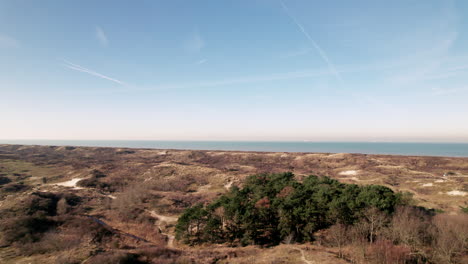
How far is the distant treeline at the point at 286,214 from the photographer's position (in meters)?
26.1

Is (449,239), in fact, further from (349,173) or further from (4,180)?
(4,180)

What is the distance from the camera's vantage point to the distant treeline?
26.1 metres

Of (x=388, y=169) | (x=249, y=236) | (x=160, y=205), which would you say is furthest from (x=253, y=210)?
(x=388, y=169)

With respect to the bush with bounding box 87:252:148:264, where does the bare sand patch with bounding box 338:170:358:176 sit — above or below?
below

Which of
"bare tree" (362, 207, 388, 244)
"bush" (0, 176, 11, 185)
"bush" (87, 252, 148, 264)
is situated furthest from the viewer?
"bush" (0, 176, 11, 185)

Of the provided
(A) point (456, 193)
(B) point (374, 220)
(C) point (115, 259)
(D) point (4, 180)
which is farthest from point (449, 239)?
(D) point (4, 180)

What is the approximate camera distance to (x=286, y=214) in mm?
26797

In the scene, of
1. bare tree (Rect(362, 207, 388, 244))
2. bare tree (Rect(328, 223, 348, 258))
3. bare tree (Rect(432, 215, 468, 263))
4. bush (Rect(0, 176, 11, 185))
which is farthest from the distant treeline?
bush (Rect(0, 176, 11, 185))

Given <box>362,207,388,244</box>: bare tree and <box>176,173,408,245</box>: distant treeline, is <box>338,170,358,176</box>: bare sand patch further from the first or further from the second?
<box>362,207,388,244</box>: bare tree

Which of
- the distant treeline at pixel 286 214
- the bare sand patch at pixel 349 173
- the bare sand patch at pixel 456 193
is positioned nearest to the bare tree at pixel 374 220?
the distant treeline at pixel 286 214

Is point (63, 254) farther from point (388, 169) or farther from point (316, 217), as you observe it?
point (388, 169)

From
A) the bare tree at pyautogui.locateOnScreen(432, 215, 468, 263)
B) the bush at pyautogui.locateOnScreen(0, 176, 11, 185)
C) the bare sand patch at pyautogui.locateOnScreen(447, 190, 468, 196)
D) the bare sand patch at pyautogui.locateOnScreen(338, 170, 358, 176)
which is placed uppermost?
the bare tree at pyautogui.locateOnScreen(432, 215, 468, 263)

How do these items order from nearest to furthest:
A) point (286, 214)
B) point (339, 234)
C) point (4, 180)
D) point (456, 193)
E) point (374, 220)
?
1. point (339, 234)
2. point (374, 220)
3. point (286, 214)
4. point (456, 193)
5. point (4, 180)

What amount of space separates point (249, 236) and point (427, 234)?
19629mm
